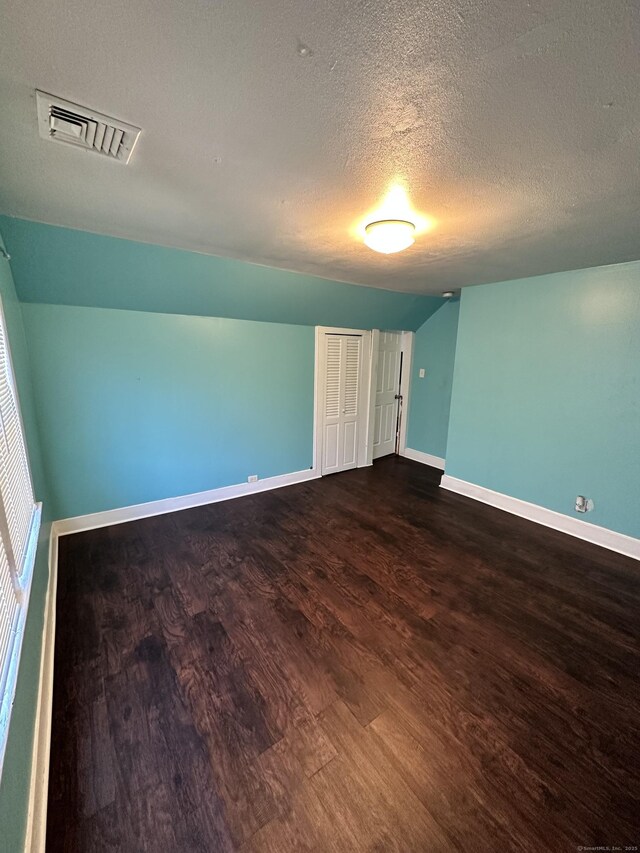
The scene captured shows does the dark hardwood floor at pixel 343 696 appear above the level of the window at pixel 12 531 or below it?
below

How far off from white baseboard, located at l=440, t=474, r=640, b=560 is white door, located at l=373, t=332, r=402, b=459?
1.44m

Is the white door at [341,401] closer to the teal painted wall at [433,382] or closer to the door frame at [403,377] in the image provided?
the door frame at [403,377]

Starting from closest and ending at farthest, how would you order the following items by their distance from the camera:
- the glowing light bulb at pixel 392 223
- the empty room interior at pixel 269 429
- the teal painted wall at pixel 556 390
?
the empty room interior at pixel 269 429 < the glowing light bulb at pixel 392 223 < the teal painted wall at pixel 556 390

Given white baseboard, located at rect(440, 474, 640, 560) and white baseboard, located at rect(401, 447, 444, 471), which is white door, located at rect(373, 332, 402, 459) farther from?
white baseboard, located at rect(440, 474, 640, 560)

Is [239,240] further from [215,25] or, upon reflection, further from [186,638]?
[186,638]

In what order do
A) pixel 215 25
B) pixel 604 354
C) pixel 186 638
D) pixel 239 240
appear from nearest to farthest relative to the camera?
pixel 215 25 < pixel 186 638 < pixel 239 240 < pixel 604 354

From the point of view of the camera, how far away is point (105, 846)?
1107mm

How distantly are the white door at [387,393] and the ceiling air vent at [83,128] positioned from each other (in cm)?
405

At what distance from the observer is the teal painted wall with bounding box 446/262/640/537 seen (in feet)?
9.06

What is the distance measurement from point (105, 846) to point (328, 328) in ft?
13.9

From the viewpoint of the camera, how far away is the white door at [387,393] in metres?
5.07

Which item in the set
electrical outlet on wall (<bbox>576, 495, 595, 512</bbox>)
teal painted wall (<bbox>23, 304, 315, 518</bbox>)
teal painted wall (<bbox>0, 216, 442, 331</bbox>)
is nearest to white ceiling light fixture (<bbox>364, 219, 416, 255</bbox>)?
teal painted wall (<bbox>0, 216, 442, 331</bbox>)

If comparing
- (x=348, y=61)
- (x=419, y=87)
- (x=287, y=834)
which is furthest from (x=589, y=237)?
(x=287, y=834)

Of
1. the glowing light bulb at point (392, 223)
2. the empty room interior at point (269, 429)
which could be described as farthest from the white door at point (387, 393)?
the glowing light bulb at point (392, 223)
